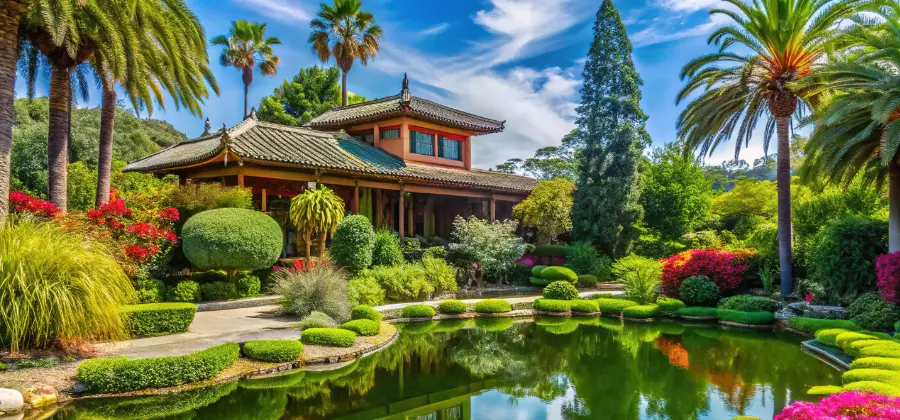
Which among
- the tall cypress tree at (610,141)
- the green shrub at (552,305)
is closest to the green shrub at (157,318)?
the green shrub at (552,305)

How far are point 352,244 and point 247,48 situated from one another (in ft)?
86.0

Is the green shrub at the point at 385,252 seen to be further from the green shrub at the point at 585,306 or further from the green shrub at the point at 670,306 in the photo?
the green shrub at the point at 670,306

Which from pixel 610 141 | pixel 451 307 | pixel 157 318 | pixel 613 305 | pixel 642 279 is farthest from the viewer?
pixel 610 141

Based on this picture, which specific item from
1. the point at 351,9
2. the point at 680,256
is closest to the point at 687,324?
the point at 680,256

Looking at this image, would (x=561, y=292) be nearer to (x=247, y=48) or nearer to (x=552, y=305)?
(x=552, y=305)

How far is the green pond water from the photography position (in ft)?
26.2

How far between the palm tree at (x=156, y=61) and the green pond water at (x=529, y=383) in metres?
8.11

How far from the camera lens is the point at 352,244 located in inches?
652

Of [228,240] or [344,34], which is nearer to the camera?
[228,240]

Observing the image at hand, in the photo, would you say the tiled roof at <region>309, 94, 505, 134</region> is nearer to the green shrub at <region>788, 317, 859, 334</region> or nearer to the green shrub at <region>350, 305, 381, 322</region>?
the green shrub at <region>350, 305, 381, 322</region>

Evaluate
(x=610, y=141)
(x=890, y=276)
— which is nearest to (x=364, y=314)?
(x=890, y=276)

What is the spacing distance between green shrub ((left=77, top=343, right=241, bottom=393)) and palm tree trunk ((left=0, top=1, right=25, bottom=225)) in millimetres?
4279

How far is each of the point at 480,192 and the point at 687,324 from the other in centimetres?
1194

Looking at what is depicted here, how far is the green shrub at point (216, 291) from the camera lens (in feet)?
47.9
